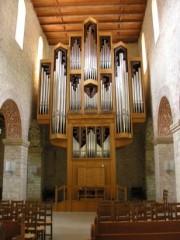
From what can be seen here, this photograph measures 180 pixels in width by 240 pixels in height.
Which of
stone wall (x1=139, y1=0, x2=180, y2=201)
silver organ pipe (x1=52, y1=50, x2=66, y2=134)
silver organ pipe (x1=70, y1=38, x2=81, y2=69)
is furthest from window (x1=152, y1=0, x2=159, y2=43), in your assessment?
silver organ pipe (x1=52, y1=50, x2=66, y2=134)

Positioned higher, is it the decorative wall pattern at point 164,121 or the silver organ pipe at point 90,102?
the silver organ pipe at point 90,102

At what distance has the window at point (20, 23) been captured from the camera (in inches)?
533

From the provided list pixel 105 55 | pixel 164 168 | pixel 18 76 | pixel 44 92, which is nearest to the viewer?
pixel 164 168

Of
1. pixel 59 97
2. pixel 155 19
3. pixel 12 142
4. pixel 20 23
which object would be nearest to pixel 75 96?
pixel 59 97

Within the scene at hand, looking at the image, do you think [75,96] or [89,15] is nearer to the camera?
[75,96]

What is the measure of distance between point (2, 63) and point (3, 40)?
3.11 ft

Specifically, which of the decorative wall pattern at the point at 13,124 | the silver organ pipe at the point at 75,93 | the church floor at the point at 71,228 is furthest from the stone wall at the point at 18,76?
the church floor at the point at 71,228

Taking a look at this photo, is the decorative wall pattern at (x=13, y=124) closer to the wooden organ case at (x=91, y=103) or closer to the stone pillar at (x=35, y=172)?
the wooden organ case at (x=91, y=103)

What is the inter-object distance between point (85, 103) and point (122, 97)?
2001 mm

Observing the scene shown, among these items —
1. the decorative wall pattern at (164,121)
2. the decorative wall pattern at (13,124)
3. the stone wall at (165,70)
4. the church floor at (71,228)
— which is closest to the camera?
the church floor at (71,228)

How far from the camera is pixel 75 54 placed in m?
16.6

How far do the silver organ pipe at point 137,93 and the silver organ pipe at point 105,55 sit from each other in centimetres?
159

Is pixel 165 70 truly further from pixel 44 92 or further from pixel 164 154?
pixel 44 92

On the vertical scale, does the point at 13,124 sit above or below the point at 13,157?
above
